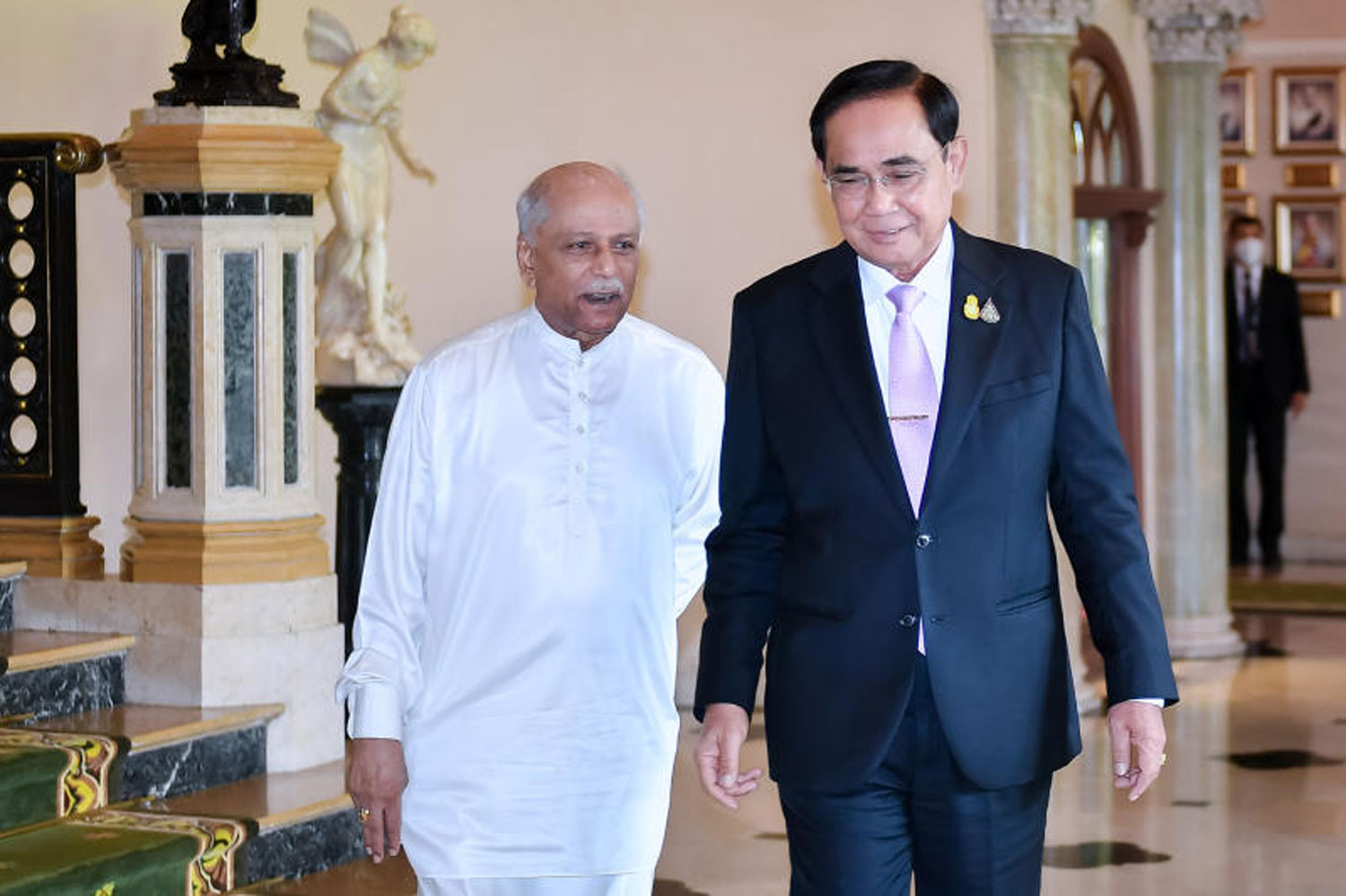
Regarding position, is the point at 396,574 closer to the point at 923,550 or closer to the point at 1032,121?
the point at 923,550

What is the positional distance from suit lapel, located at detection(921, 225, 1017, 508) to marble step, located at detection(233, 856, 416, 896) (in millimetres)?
3154

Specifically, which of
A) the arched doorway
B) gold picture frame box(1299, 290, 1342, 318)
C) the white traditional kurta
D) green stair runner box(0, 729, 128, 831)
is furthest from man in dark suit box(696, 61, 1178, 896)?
gold picture frame box(1299, 290, 1342, 318)

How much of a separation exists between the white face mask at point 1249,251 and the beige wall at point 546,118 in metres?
6.02

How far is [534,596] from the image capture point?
347 cm

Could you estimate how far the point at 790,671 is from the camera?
10.5ft

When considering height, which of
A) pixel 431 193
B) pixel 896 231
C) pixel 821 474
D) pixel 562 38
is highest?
pixel 562 38

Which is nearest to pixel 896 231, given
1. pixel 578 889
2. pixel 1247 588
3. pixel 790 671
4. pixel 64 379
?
pixel 790 671

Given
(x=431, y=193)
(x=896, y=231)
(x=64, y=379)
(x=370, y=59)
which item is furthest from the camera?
(x=431, y=193)

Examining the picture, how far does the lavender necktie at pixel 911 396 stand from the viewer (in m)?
3.15

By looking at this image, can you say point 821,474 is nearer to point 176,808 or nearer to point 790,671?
point 790,671

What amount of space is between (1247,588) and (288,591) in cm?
950

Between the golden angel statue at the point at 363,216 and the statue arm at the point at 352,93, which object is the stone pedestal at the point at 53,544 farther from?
the statue arm at the point at 352,93

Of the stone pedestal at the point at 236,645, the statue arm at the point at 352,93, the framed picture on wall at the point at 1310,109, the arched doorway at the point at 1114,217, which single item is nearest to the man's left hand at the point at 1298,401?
the framed picture on wall at the point at 1310,109

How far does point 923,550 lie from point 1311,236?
14061 mm
